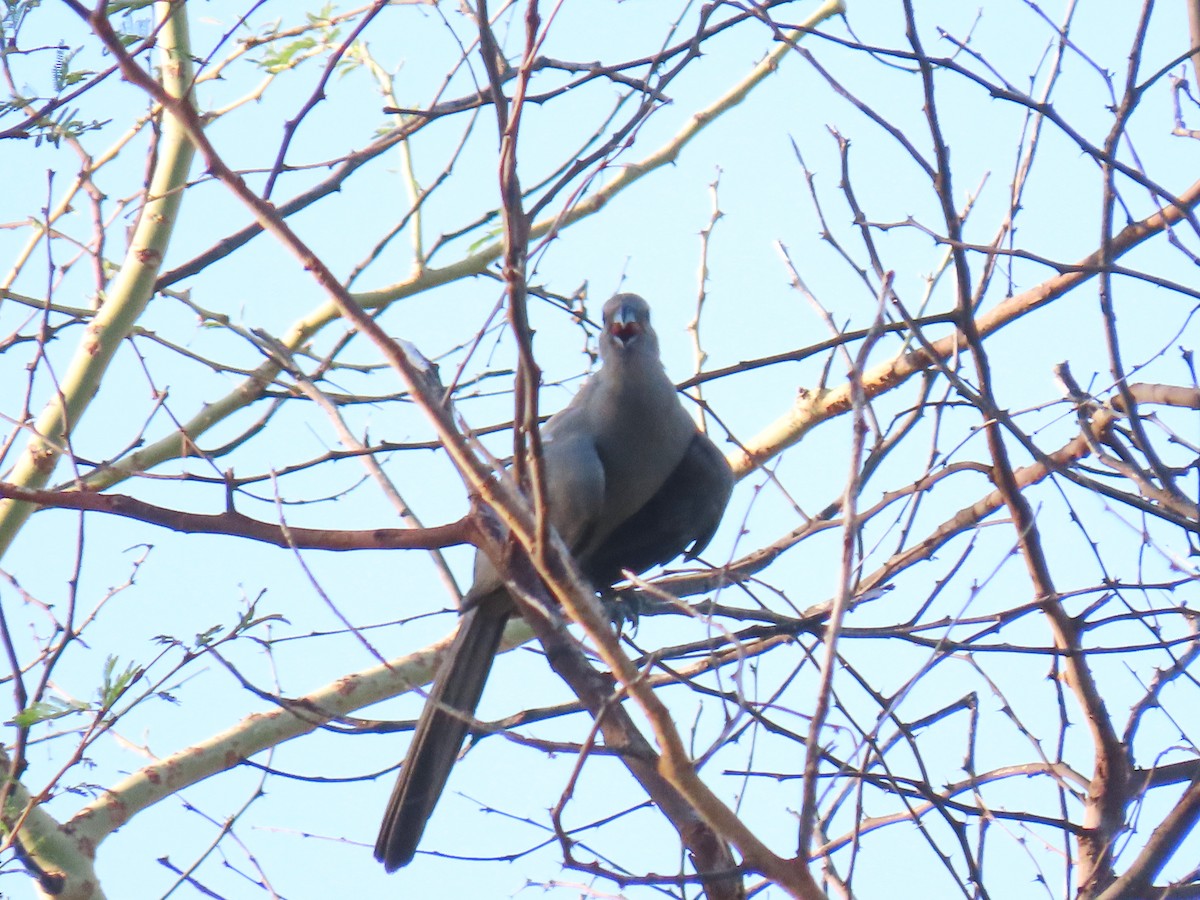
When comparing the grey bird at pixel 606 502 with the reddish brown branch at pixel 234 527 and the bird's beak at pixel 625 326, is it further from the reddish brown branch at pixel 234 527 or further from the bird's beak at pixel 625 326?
the reddish brown branch at pixel 234 527

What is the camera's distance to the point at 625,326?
4250 mm

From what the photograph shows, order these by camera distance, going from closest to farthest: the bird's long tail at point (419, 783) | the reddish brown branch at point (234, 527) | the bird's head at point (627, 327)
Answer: the reddish brown branch at point (234, 527) < the bird's long tail at point (419, 783) < the bird's head at point (627, 327)

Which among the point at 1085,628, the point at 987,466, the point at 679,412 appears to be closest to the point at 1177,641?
the point at 1085,628

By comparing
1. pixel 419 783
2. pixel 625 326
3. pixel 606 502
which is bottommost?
pixel 419 783

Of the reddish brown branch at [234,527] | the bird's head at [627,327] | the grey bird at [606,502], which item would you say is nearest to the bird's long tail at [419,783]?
the grey bird at [606,502]

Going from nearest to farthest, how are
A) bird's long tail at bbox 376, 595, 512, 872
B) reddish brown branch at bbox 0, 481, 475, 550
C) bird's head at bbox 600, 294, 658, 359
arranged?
reddish brown branch at bbox 0, 481, 475, 550, bird's long tail at bbox 376, 595, 512, 872, bird's head at bbox 600, 294, 658, 359

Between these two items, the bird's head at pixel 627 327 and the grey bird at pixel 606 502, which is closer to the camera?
the grey bird at pixel 606 502

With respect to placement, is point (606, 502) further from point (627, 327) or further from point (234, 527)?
point (234, 527)

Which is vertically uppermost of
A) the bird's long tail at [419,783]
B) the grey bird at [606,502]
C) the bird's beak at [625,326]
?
the bird's beak at [625,326]

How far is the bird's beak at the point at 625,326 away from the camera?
4.25 meters

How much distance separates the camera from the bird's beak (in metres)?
4.25

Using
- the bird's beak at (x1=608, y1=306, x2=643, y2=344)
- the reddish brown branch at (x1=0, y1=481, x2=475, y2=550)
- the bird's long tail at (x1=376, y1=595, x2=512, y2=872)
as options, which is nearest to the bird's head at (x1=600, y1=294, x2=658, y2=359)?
the bird's beak at (x1=608, y1=306, x2=643, y2=344)

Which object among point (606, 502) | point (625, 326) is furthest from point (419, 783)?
point (625, 326)

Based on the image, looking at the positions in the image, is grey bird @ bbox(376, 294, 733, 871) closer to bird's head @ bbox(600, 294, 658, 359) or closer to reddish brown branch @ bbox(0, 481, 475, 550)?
bird's head @ bbox(600, 294, 658, 359)
